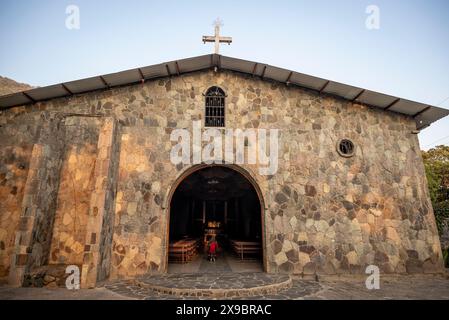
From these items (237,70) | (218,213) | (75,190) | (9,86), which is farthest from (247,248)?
(9,86)

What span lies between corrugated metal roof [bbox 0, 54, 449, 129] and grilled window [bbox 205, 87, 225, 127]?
931 mm

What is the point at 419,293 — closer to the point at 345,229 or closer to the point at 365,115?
the point at 345,229

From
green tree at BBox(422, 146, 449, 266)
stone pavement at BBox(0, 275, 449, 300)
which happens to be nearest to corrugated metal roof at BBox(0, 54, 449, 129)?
stone pavement at BBox(0, 275, 449, 300)

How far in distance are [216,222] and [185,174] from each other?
9464 mm

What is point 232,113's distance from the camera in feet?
28.5

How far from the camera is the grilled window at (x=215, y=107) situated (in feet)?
28.6

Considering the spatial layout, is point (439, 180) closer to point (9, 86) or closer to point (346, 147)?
point (346, 147)

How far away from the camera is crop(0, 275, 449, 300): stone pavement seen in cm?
577

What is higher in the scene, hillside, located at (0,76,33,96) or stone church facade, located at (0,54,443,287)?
hillside, located at (0,76,33,96)

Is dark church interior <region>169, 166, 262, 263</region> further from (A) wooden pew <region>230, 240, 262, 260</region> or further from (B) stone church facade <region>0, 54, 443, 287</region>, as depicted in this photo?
(B) stone church facade <region>0, 54, 443, 287</region>

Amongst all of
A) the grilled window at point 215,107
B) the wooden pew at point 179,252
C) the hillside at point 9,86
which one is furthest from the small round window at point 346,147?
the hillside at point 9,86

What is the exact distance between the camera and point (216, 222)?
55.9ft
